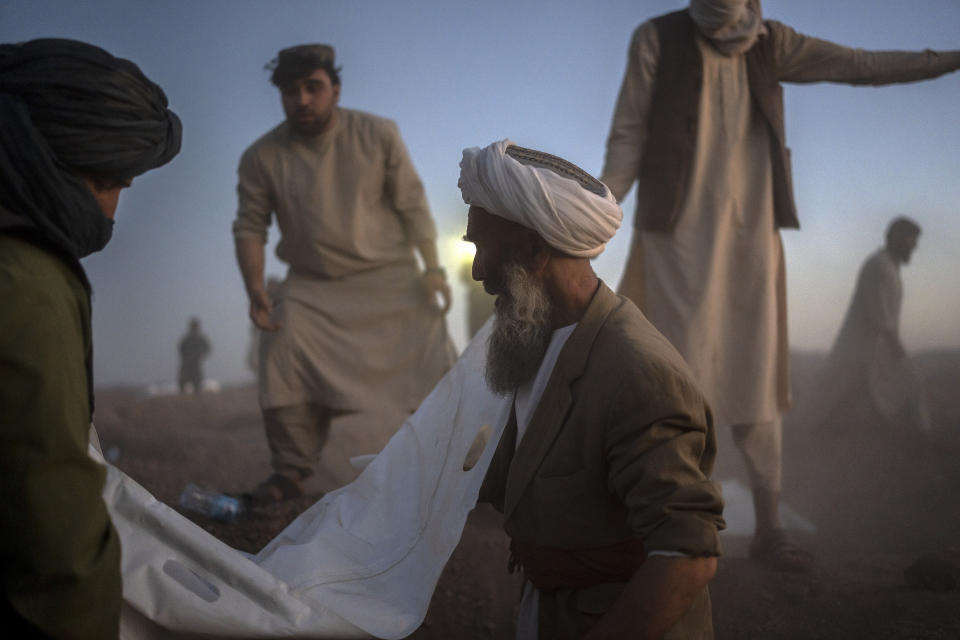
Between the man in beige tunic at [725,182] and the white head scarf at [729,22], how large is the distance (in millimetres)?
13

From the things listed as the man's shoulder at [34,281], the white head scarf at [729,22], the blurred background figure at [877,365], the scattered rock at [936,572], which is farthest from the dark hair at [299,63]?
the blurred background figure at [877,365]

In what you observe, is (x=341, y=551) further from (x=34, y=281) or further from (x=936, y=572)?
(x=936, y=572)

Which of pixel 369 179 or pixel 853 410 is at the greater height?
pixel 369 179

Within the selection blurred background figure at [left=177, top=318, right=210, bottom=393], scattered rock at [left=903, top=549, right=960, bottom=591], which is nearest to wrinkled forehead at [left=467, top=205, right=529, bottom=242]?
scattered rock at [left=903, top=549, right=960, bottom=591]

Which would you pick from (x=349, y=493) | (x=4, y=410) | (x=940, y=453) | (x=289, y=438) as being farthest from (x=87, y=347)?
(x=940, y=453)

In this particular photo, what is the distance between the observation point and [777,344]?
416 centimetres

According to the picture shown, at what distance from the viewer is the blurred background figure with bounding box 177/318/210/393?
1811 cm

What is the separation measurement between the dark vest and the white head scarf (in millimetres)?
89

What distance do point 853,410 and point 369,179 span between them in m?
6.34

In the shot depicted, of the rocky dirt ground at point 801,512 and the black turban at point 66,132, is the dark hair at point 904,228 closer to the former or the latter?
the rocky dirt ground at point 801,512

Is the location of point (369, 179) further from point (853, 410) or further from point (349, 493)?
point (853, 410)

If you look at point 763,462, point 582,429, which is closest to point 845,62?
point 763,462

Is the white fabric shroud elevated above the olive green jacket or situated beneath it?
situated beneath

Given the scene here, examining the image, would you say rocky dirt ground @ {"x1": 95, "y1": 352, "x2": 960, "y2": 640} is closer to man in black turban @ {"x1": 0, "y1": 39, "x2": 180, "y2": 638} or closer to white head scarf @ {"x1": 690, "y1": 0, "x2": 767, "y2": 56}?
man in black turban @ {"x1": 0, "y1": 39, "x2": 180, "y2": 638}
